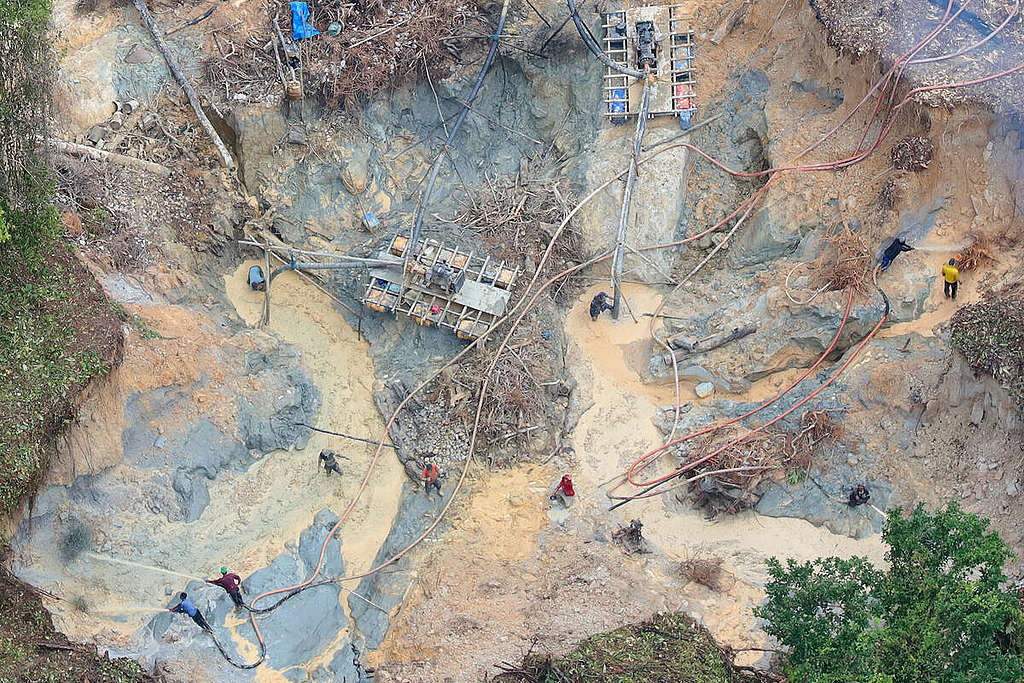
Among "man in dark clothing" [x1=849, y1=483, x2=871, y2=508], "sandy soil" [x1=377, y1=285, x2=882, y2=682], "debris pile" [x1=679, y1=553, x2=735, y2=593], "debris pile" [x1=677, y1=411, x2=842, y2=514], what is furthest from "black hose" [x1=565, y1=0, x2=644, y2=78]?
"debris pile" [x1=679, y1=553, x2=735, y2=593]

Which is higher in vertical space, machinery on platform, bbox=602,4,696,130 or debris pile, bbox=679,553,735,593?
machinery on platform, bbox=602,4,696,130

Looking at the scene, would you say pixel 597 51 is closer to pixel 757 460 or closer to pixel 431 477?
pixel 757 460

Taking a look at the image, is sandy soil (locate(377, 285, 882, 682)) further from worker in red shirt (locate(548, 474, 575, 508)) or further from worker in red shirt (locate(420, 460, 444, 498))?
worker in red shirt (locate(420, 460, 444, 498))

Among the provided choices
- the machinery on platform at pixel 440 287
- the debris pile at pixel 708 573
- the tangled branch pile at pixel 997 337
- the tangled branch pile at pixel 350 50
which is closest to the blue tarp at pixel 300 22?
the tangled branch pile at pixel 350 50

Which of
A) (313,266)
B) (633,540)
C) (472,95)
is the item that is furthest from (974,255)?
(313,266)

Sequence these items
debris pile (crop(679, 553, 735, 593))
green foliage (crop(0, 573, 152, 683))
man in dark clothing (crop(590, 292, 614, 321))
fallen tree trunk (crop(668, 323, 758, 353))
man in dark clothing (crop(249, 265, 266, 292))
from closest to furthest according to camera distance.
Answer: green foliage (crop(0, 573, 152, 683)) < debris pile (crop(679, 553, 735, 593)) < fallen tree trunk (crop(668, 323, 758, 353)) < man in dark clothing (crop(249, 265, 266, 292)) < man in dark clothing (crop(590, 292, 614, 321))

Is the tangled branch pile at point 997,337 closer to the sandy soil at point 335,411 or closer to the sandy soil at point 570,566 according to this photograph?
the sandy soil at point 570,566

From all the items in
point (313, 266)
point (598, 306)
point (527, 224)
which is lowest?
point (598, 306)
